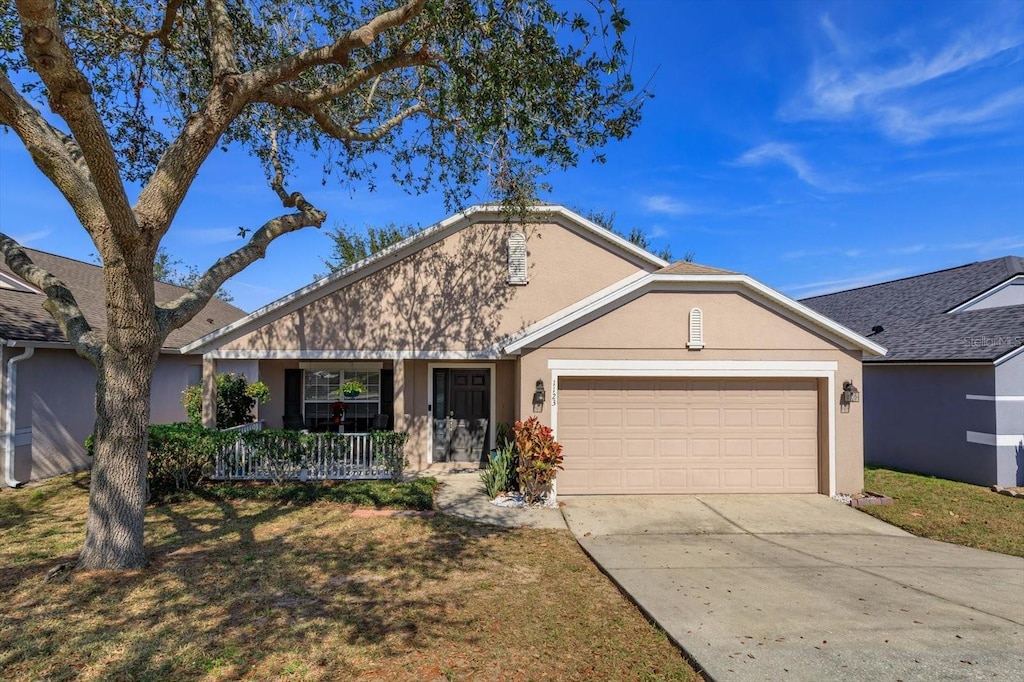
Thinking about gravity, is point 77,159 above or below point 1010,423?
above

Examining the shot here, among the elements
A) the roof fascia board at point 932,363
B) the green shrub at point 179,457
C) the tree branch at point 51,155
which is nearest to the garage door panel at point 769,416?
the roof fascia board at point 932,363

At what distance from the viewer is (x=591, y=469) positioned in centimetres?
934

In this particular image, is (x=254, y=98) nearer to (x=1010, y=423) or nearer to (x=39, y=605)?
(x=39, y=605)

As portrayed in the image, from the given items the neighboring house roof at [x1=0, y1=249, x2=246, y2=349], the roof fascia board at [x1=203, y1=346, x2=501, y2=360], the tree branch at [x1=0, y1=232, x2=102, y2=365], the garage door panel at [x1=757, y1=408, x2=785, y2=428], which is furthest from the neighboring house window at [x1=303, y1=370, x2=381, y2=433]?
the garage door panel at [x1=757, y1=408, x2=785, y2=428]

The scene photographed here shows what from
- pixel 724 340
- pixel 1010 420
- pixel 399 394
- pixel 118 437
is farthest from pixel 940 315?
pixel 118 437

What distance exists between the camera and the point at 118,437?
221 inches

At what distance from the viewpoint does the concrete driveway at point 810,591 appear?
409cm

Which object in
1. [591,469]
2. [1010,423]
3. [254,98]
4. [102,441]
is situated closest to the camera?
[102,441]

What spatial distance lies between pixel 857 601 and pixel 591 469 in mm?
4696

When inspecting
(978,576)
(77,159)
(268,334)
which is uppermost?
(77,159)

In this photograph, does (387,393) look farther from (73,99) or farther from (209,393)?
(73,99)

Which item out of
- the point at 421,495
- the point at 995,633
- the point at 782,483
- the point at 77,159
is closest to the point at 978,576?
the point at 995,633

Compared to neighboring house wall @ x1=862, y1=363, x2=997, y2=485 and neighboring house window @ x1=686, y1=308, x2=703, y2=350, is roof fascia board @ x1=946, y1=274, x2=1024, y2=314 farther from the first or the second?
neighboring house window @ x1=686, y1=308, x2=703, y2=350

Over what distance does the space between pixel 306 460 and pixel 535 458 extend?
4.70 meters
